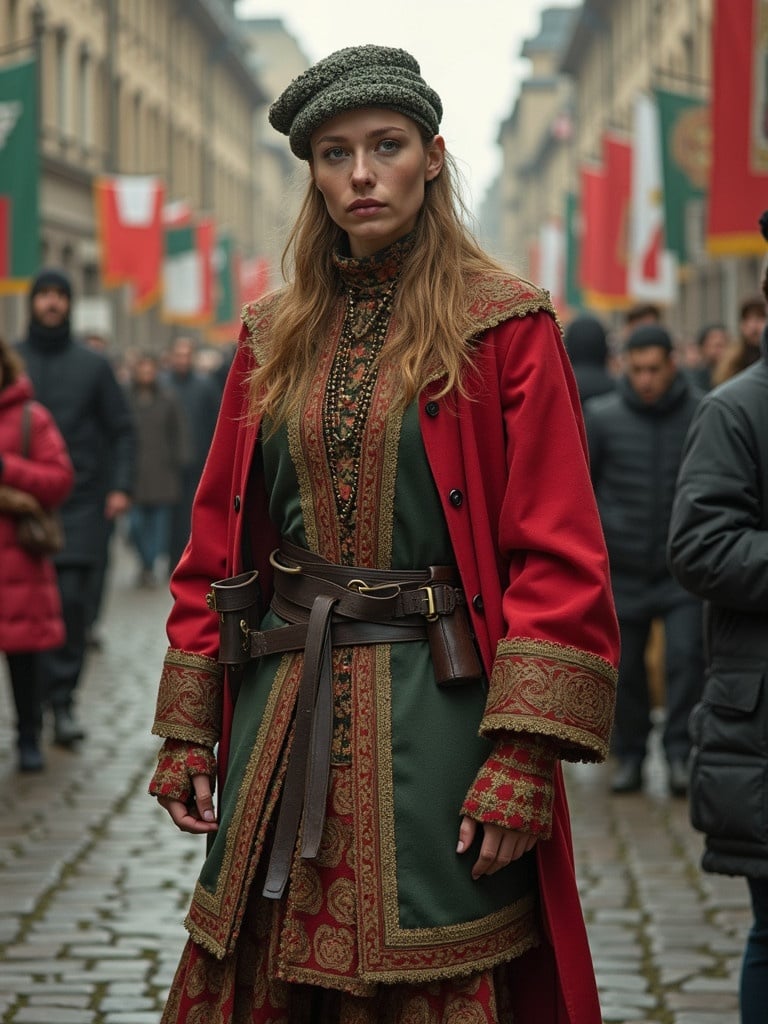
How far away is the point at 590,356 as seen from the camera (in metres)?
10.1

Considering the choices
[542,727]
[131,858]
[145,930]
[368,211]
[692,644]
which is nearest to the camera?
[542,727]

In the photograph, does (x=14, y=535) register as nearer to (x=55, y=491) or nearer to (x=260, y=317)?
(x=55, y=491)

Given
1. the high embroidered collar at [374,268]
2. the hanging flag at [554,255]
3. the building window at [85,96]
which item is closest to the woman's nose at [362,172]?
the high embroidered collar at [374,268]

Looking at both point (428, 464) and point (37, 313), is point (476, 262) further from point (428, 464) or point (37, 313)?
point (37, 313)

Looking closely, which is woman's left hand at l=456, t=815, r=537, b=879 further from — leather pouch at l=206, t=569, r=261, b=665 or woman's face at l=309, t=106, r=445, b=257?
woman's face at l=309, t=106, r=445, b=257

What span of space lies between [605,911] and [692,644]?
2.25 meters

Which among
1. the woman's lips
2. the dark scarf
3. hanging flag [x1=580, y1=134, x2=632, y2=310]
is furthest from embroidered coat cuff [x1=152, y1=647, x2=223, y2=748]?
hanging flag [x1=580, y1=134, x2=632, y2=310]

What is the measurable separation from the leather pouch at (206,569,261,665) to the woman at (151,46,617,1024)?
12mm

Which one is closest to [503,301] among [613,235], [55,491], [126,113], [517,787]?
[517,787]

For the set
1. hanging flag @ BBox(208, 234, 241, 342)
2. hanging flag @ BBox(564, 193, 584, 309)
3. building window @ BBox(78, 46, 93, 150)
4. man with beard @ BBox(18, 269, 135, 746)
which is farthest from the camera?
building window @ BBox(78, 46, 93, 150)

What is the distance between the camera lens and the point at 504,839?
298 centimetres

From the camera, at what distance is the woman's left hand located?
298 centimetres

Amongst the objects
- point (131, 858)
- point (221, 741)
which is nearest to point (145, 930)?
point (131, 858)

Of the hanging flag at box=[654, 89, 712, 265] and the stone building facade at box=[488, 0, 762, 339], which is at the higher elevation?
the stone building facade at box=[488, 0, 762, 339]
